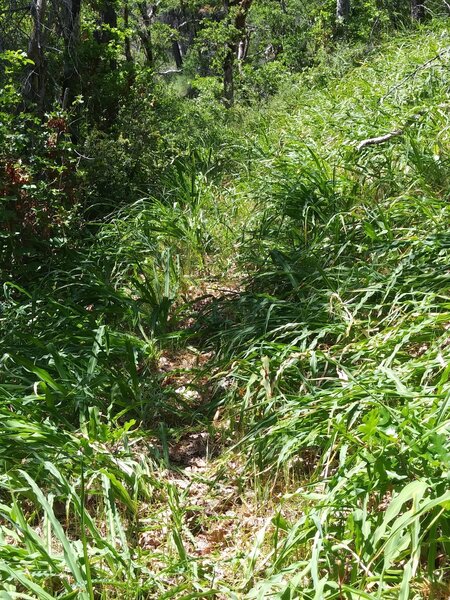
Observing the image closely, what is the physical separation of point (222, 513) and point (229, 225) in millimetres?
3030

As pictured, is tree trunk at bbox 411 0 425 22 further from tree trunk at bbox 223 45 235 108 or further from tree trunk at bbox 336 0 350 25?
tree trunk at bbox 223 45 235 108

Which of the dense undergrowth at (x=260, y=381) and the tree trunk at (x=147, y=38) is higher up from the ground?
the tree trunk at (x=147, y=38)

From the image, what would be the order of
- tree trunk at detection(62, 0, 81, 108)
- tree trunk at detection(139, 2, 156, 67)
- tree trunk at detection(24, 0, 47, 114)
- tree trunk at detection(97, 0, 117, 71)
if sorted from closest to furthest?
tree trunk at detection(24, 0, 47, 114)
tree trunk at detection(62, 0, 81, 108)
tree trunk at detection(97, 0, 117, 71)
tree trunk at detection(139, 2, 156, 67)

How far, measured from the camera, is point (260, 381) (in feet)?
10.9

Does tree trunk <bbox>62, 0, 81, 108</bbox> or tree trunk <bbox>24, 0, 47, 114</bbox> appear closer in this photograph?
tree trunk <bbox>24, 0, 47, 114</bbox>

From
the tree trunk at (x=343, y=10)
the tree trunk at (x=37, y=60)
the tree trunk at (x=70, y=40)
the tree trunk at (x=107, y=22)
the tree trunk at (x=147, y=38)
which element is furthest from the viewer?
the tree trunk at (x=343, y=10)

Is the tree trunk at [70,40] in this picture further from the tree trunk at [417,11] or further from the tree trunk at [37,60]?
the tree trunk at [417,11]

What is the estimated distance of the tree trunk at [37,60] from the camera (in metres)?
5.47

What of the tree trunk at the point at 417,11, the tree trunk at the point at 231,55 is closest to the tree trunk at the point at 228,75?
the tree trunk at the point at 231,55

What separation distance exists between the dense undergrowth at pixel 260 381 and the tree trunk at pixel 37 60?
1317mm

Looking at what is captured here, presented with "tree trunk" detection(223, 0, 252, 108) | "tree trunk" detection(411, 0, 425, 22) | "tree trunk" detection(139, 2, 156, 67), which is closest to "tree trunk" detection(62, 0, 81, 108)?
"tree trunk" detection(223, 0, 252, 108)

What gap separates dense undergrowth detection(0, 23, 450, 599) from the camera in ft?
7.44

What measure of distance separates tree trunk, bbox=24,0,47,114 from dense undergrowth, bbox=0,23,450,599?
1317 millimetres

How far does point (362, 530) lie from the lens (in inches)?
85.7
